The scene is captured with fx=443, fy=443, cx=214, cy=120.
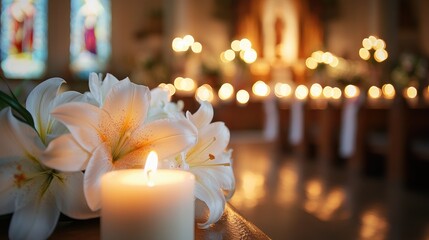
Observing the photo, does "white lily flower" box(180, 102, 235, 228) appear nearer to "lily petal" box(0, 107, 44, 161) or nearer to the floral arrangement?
the floral arrangement

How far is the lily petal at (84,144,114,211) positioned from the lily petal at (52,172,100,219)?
0.14ft

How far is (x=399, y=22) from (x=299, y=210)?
28.8ft

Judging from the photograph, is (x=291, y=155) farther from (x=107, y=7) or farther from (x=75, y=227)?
(x=107, y=7)

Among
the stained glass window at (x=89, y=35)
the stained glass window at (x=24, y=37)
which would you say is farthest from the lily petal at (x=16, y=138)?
the stained glass window at (x=89, y=35)

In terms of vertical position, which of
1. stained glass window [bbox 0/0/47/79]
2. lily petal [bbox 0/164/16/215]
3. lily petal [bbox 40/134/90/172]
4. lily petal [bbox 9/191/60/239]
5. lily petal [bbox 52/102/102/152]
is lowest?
lily petal [bbox 9/191/60/239]

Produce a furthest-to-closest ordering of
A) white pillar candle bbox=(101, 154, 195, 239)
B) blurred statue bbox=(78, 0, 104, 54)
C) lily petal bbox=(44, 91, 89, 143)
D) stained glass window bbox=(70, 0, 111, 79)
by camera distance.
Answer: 1. blurred statue bbox=(78, 0, 104, 54)
2. stained glass window bbox=(70, 0, 111, 79)
3. lily petal bbox=(44, 91, 89, 143)
4. white pillar candle bbox=(101, 154, 195, 239)

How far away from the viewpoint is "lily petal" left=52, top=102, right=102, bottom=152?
481 mm

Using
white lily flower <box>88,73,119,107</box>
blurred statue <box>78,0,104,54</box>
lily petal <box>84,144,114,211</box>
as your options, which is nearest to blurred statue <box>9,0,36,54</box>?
blurred statue <box>78,0,104,54</box>

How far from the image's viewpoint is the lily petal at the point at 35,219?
51cm

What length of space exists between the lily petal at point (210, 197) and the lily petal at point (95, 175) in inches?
5.6

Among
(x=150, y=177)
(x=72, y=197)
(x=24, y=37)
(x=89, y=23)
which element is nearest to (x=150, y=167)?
(x=150, y=177)

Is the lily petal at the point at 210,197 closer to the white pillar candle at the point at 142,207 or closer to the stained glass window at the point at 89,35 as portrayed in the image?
the white pillar candle at the point at 142,207

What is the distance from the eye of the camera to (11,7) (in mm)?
10867

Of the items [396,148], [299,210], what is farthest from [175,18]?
[299,210]
